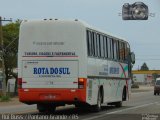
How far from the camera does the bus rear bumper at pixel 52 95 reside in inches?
840

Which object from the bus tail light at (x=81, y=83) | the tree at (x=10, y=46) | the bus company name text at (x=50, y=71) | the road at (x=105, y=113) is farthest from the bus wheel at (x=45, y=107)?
the tree at (x=10, y=46)

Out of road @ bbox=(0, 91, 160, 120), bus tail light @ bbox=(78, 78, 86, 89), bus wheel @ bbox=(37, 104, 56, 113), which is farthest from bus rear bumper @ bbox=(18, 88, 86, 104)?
bus wheel @ bbox=(37, 104, 56, 113)

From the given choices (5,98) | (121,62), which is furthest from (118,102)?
(5,98)

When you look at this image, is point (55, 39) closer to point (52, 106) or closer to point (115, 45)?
point (52, 106)

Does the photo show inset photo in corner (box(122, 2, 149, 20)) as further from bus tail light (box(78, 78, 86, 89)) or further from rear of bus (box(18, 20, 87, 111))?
bus tail light (box(78, 78, 86, 89))

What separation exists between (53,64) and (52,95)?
1.19 meters

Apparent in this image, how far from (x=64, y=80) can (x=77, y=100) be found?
2.96 ft

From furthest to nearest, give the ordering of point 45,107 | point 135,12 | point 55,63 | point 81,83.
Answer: point 135,12 → point 45,107 → point 55,63 → point 81,83

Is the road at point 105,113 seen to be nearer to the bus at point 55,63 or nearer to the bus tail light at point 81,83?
the bus at point 55,63

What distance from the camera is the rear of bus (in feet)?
70.4

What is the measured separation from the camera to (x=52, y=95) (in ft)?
70.5

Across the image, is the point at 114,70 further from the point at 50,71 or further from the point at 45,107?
the point at 50,71

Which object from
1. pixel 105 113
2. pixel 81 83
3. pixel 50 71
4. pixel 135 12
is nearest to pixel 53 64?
pixel 50 71

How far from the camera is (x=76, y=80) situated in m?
21.5
